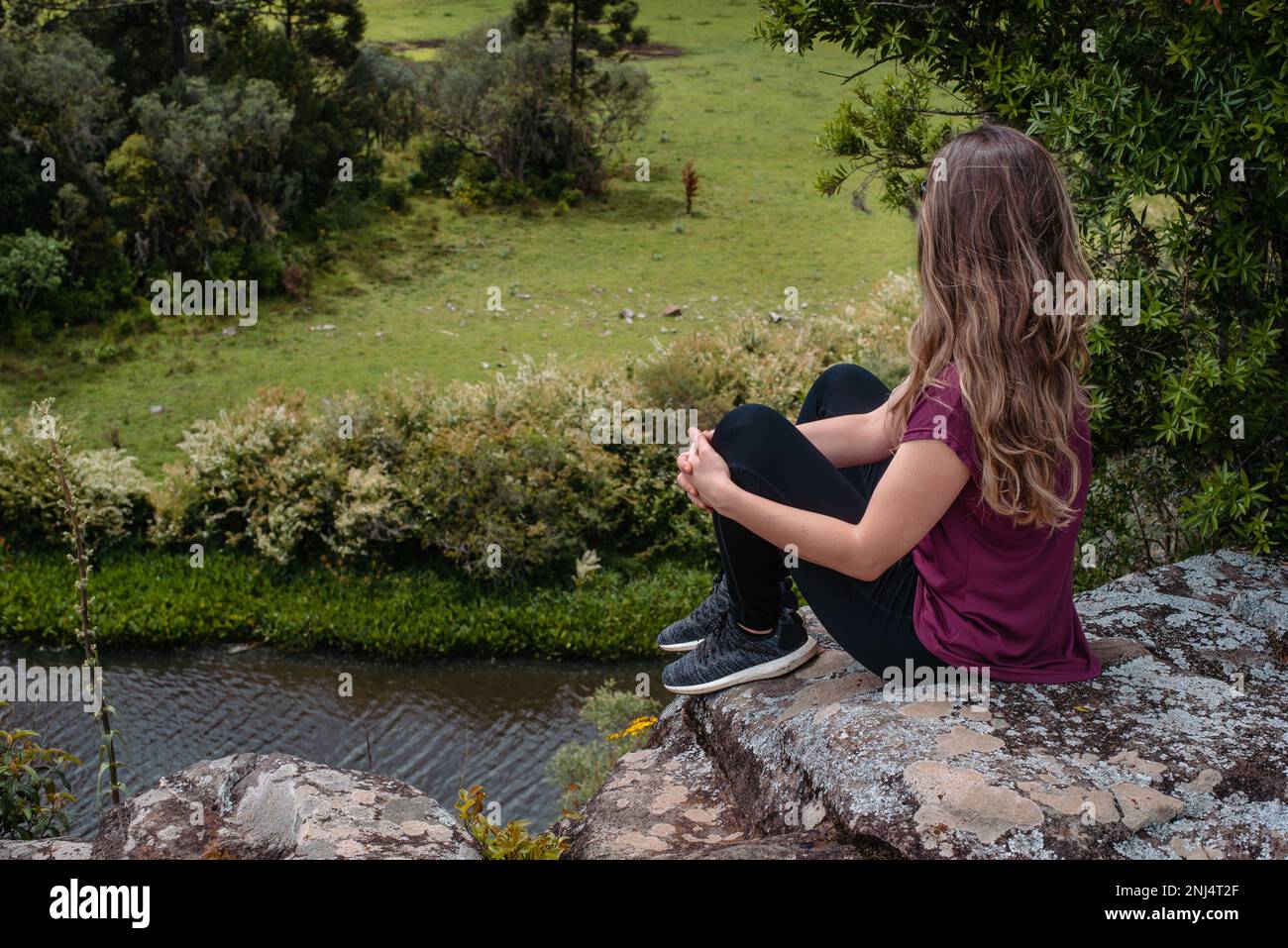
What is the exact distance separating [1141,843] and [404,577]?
6.38 metres

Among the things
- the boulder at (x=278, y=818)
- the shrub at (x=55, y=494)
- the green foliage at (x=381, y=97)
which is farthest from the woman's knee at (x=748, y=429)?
the green foliage at (x=381, y=97)

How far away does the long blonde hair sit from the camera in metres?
2.80

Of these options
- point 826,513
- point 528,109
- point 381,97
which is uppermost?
point 381,97

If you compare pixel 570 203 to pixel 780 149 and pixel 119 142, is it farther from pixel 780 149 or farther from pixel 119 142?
pixel 119 142

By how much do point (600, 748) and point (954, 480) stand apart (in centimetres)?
352

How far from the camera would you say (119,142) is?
1396 cm

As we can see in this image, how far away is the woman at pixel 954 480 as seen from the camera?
2.81 meters

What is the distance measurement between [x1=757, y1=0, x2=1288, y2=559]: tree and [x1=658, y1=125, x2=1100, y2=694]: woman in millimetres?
1271

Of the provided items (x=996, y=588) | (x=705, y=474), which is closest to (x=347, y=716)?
(x=705, y=474)

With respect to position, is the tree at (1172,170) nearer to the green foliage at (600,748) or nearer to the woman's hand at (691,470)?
the woman's hand at (691,470)

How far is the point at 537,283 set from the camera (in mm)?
13977

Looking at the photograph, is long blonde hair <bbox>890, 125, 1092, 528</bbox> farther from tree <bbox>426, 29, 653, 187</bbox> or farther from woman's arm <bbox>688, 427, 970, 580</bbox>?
tree <bbox>426, 29, 653, 187</bbox>

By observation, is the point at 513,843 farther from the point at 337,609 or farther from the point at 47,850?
the point at 337,609

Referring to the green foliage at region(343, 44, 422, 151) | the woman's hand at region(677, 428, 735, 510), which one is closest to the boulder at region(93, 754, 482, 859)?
the woman's hand at region(677, 428, 735, 510)
